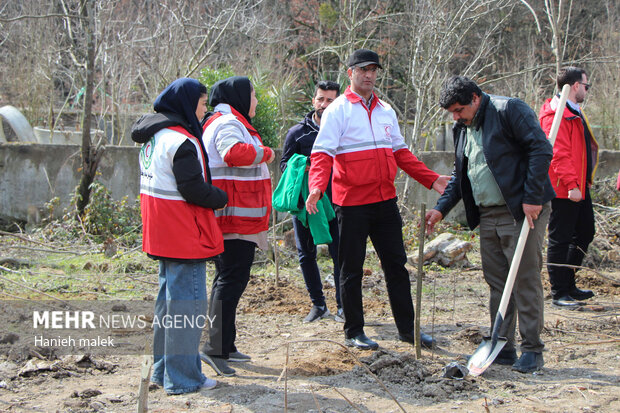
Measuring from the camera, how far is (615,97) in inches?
497

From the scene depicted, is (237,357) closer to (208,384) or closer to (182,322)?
(208,384)

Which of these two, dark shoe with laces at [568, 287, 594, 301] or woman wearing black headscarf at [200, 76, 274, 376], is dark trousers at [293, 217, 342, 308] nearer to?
woman wearing black headscarf at [200, 76, 274, 376]

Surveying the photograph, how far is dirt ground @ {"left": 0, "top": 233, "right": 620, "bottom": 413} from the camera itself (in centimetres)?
361

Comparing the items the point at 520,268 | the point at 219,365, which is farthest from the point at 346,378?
the point at 520,268

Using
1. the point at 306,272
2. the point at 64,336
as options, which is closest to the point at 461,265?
the point at 306,272

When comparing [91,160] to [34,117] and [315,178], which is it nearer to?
[34,117]

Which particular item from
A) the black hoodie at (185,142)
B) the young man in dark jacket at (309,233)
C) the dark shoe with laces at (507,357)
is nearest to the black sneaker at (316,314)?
the young man in dark jacket at (309,233)

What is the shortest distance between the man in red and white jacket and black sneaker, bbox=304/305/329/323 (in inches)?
30.9

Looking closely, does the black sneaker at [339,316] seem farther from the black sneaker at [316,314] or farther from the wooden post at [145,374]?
the wooden post at [145,374]

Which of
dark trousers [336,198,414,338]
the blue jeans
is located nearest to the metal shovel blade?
dark trousers [336,198,414,338]

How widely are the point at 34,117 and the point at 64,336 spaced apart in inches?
339

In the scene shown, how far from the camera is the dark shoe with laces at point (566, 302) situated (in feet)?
19.5

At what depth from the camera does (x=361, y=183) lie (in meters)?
4.59

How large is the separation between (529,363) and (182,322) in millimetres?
2260
